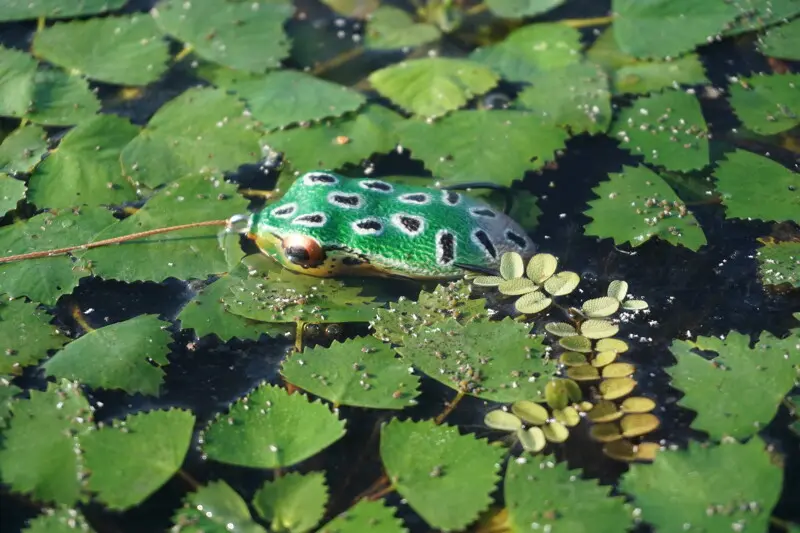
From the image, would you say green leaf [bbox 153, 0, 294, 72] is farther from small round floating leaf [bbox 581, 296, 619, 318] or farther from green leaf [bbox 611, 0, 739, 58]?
small round floating leaf [bbox 581, 296, 619, 318]

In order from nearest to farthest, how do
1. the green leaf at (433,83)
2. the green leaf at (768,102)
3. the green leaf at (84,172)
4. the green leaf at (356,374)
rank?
the green leaf at (356,374), the green leaf at (84,172), the green leaf at (768,102), the green leaf at (433,83)

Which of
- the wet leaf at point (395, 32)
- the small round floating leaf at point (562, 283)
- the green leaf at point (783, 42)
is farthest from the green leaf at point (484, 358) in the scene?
the green leaf at point (783, 42)

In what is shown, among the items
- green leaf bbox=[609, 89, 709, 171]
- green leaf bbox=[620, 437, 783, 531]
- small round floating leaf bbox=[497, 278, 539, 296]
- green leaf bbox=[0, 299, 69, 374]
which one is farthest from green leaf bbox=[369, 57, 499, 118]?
green leaf bbox=[620, 437, 783, 531]

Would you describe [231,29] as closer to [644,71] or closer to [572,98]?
[572,98]

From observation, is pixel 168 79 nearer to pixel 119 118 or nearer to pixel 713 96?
pixel 119 118

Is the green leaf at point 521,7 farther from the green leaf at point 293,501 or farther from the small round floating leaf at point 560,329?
the green leaf at point 293,501

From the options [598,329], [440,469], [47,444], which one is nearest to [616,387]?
[598,329]
